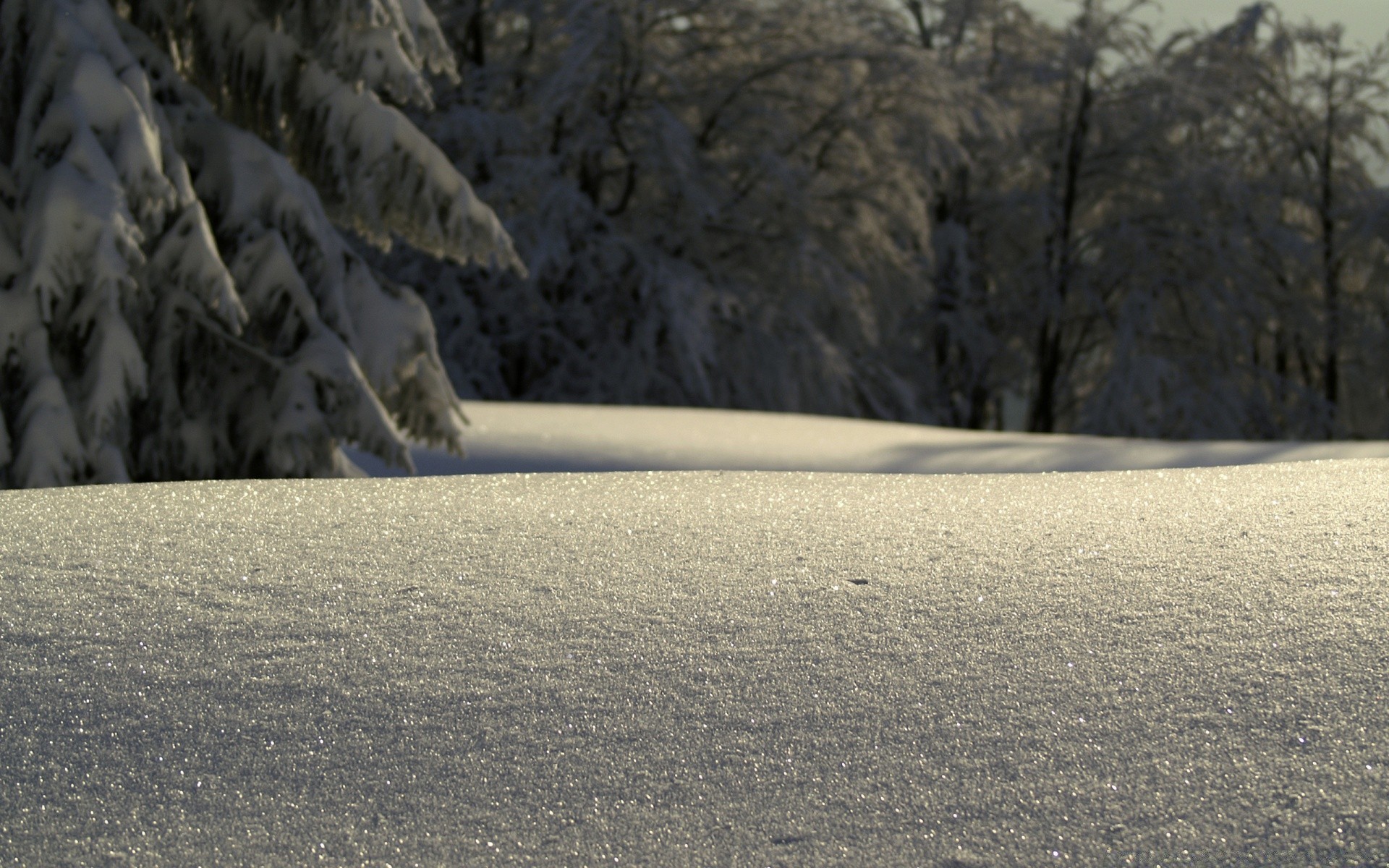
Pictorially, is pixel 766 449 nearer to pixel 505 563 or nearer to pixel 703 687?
pixel 505 563

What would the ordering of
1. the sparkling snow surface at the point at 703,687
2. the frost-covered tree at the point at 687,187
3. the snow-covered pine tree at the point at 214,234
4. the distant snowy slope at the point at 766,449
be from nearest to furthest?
1. the sparkling snow surface at the point at 703,687
2. the snow-covered pine tree at the point at 214,234
3. the distant snowy slope at the point at 766,449
4. the frost-covered tree at the point at 687,187

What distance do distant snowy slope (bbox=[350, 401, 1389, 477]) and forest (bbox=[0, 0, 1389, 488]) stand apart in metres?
0.92

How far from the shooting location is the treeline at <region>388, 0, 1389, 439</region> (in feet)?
43.0

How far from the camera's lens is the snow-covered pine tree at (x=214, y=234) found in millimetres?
4848

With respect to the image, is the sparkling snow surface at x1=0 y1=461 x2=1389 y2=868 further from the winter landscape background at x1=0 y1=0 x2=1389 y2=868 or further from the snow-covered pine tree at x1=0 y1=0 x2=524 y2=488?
the snow-covered pine tree at x1=0 y1=0 x2=524 y2=488

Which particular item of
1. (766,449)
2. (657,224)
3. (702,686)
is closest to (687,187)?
(657,224)

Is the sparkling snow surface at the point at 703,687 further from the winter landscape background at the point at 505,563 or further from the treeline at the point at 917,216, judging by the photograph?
the treeline at the point at 917,216

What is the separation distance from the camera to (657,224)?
551 inches

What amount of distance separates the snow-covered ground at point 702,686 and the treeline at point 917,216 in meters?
8.55

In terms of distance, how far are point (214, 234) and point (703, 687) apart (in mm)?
4267

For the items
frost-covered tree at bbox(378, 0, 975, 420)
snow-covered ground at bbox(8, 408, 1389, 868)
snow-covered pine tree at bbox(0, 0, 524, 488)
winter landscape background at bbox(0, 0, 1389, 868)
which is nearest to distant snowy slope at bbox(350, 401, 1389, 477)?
winter landscape background at bbox(0, 0, 1389, 868)

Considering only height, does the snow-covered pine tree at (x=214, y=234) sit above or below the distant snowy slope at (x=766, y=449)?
above

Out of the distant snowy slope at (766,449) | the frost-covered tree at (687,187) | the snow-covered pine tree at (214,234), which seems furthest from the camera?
the frost-covered tree at (687,187)

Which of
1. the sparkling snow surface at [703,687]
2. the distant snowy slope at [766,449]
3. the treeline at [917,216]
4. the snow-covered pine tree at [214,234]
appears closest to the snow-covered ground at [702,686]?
the sparkling snow surface at [703,687]
